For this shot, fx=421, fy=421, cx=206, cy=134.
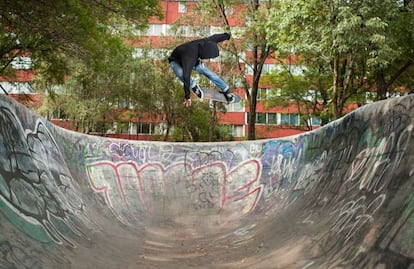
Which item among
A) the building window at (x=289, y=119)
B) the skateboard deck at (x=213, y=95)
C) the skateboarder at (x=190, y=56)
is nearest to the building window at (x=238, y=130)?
the building window at (x=289, y=119)

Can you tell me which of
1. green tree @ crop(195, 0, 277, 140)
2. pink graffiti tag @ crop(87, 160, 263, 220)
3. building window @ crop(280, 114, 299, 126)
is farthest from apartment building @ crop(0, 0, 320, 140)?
pink graffiti tag @ crop(87, 160, 263, 220)

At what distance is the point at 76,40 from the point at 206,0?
11217 mm

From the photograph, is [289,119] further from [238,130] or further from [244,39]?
[244,39]

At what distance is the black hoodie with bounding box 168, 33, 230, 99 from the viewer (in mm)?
8227

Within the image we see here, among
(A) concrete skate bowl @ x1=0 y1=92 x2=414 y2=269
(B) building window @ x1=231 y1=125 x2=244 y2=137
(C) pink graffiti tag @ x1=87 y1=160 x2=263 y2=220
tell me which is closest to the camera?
(A) concrete skate bowl @ x1=0 y1=92 x2=414 y2=269

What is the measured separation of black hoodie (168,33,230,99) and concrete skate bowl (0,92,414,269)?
3008mm

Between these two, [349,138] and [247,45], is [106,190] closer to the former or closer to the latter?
[349,138]

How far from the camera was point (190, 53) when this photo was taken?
27.0ft

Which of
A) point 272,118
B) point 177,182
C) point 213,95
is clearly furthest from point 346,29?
point 272,118

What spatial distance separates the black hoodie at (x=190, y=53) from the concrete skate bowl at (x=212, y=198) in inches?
118

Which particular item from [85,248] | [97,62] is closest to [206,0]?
[97,62]

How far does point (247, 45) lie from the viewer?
82.9ft

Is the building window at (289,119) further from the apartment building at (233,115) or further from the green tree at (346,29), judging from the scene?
the green tree at (346,29)

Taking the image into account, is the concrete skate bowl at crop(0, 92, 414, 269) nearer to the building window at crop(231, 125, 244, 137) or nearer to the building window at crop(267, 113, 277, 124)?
the building window at crop(267, 113, 277, 124)
